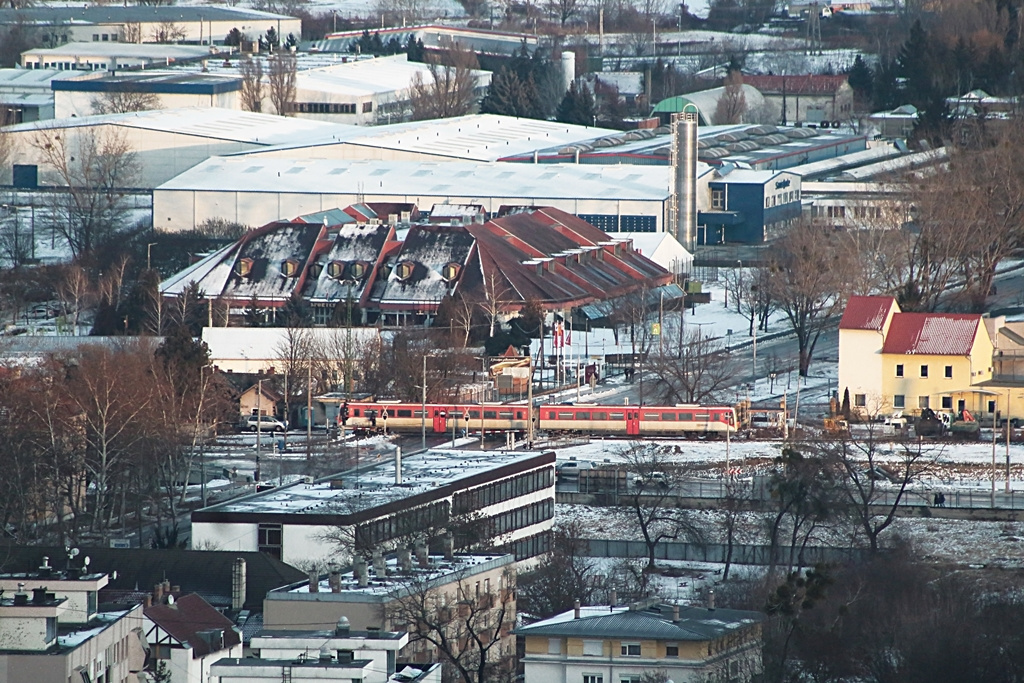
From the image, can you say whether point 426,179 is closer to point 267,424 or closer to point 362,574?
point 267,424

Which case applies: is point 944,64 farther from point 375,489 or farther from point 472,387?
point 375,489

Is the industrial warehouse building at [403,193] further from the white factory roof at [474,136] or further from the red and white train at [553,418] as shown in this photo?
→ the red and white train at [553,418]

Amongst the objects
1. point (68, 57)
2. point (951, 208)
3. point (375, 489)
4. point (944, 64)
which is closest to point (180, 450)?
point (375, 489)

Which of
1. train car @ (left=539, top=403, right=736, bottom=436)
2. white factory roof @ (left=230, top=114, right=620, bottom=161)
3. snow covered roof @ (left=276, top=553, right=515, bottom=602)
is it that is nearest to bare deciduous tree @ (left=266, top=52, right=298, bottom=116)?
white factory roof @ (left=230, top=114, right=620, bottom=161)

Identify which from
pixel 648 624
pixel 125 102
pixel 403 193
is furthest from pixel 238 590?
pixel 125 102

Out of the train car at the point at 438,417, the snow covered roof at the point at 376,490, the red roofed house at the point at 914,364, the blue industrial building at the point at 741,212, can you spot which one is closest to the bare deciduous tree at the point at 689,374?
the red roofed house at the point at 914,364

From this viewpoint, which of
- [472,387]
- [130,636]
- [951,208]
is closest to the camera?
[130,636]
